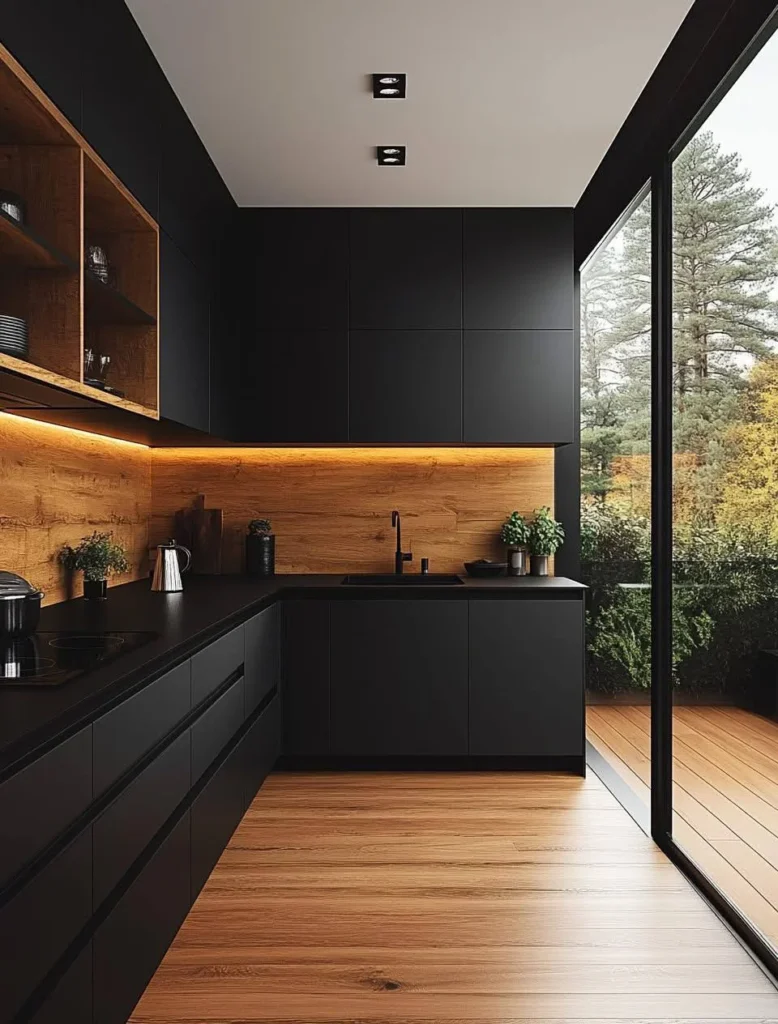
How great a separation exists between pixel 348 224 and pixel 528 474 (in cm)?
155

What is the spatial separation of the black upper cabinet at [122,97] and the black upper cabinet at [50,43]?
0.16ft

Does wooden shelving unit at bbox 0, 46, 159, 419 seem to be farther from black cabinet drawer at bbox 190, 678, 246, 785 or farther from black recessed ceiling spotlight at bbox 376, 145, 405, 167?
black recessed ceiling spotlight at bbox 376, 145, 405, 167

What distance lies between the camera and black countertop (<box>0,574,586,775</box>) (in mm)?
1727

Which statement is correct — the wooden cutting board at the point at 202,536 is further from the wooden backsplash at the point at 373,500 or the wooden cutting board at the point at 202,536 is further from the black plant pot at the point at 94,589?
the black plant pot at the point at 94,589

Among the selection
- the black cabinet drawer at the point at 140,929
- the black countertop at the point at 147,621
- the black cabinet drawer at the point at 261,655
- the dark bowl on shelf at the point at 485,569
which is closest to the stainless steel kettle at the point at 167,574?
the black countertop at the point at 147,621

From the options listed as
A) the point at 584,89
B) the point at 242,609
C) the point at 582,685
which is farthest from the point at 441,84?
the point at 582,685

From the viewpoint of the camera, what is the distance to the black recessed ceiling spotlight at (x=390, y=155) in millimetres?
3996

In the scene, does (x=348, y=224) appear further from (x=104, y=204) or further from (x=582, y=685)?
(x=582, y=685)

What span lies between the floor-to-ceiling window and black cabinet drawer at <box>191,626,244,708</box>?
1.99m

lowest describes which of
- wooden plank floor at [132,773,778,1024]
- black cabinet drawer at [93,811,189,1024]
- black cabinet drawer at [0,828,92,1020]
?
wooden plank floor at [132,773,778,1024]

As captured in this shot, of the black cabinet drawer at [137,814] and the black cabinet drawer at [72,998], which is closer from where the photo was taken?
the black cabinet drawer at [72,998]

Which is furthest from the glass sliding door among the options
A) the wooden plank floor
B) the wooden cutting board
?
the wooden cutting board

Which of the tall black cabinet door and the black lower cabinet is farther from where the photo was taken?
the tall black cabinet door

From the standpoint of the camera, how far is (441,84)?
11.1 ft
